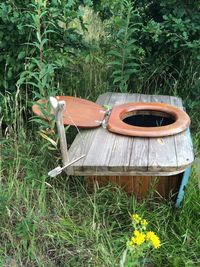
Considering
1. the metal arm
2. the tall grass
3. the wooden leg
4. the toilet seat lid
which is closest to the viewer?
the metal arm

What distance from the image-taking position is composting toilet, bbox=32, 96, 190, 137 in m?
2.72

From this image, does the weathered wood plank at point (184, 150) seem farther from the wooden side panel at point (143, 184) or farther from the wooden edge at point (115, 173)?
the wooden side panel at point (143, 184)

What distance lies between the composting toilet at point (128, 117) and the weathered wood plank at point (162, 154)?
46 millimetres

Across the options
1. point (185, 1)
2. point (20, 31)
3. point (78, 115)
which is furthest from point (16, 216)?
point (185, 1)

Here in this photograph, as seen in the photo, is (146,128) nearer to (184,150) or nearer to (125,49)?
(184,150)

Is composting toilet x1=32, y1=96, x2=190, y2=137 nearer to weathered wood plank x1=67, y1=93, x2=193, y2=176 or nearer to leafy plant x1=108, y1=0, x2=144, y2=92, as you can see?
weathered wood plank x1=67, y1=93, x2=193, y2=176

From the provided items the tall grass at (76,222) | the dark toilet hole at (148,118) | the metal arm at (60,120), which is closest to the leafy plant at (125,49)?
the dark toilet hole at (148,118)

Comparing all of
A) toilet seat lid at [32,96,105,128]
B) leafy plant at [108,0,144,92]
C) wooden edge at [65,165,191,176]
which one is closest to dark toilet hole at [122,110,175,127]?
toilet seat lid at [32,96,105,128]

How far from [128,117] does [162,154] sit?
2.30 ft

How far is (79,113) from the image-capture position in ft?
9.86

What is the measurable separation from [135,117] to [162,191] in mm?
667

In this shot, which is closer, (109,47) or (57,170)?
(57,170)

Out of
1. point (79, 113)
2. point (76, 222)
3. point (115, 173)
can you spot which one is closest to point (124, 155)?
point (115, 173)

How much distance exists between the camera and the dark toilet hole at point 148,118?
10.2 ft
